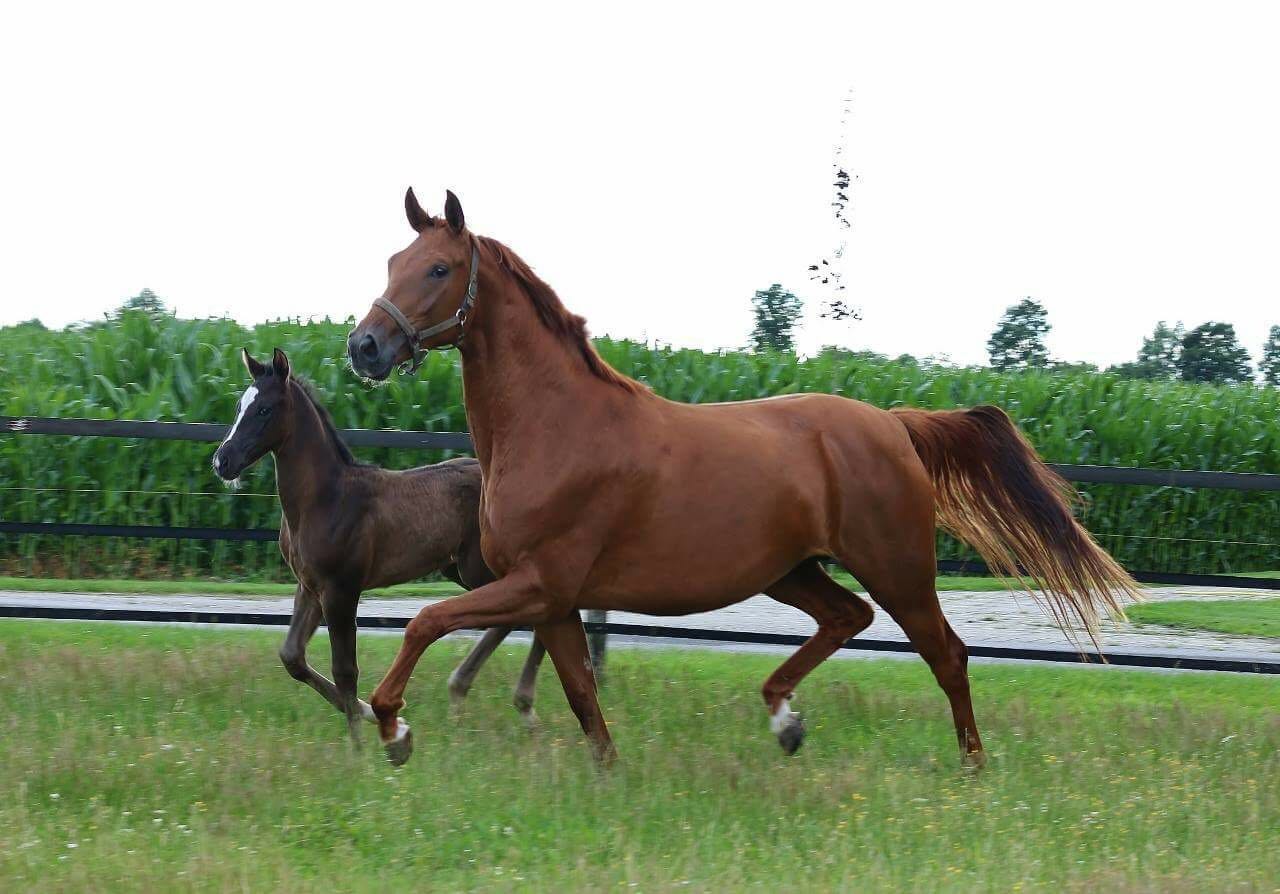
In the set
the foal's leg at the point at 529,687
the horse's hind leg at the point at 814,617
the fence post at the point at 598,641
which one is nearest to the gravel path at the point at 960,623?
the fence post at the point at 598,641

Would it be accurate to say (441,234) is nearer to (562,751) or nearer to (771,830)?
(562,751)

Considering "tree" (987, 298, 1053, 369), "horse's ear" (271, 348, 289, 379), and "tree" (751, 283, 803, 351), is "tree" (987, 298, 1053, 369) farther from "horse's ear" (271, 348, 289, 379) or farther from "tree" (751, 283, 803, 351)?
"horse's ear" (271, 348, 289, 379)

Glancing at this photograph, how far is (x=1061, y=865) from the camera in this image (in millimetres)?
5375

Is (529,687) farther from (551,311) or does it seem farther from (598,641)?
(551,311)

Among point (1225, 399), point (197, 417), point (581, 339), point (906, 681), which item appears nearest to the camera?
point (581, 339)

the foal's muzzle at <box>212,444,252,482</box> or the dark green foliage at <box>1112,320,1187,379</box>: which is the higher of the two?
the dark green foliage at <box>1112,320,1187,379</box>

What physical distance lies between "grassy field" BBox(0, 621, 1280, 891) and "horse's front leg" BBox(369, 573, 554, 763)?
187 millimetres

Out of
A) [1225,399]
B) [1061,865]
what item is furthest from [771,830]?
[1225,399]

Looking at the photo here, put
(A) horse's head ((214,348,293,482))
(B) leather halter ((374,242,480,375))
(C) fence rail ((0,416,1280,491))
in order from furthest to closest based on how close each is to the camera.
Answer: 1. (C) fence rail ((0,416,1280,491))
2. (A) horse's head ((214,348,293,482))
3. (B) leather halter ((374,242,480,375))

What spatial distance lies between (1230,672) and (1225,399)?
11766mm

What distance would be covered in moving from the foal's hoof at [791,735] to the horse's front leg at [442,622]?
144 centimetres

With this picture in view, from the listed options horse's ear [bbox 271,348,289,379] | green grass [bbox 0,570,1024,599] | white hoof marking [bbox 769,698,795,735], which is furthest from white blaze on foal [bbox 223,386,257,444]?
green grass [bbox 0,570,1024,599]

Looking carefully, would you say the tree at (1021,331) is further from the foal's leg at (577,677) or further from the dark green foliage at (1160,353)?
the foal's leg at (577,677)

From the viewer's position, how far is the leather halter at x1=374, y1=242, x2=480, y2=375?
631 centimetres
